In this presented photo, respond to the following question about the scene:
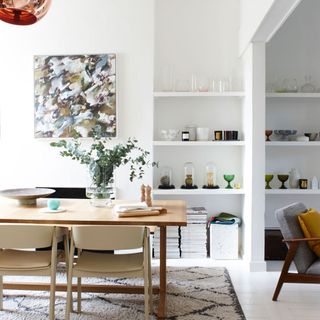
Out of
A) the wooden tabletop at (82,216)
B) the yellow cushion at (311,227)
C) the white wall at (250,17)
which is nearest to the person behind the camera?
the wooden tabletop at (82,216)

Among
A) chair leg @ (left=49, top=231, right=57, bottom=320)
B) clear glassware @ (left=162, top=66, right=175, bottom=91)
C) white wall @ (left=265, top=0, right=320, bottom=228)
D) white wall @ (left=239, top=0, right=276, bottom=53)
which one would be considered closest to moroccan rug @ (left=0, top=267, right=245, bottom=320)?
chair leg @ (left=49, top=231, right=57, bottom=320)

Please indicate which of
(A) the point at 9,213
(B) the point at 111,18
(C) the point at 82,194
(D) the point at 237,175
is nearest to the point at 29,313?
(A) the point at 9,213

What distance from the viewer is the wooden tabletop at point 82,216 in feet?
9.55

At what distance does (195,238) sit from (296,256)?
63.2 inches

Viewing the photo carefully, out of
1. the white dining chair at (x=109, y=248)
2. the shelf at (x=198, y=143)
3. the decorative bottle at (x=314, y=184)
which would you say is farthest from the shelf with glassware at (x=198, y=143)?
the white dining chair at (x=109, y=248)

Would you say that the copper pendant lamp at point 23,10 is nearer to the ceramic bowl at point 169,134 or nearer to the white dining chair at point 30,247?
the white dining chair at point 30,247

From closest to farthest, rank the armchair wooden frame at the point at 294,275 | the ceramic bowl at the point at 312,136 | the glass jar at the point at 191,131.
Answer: the armchair wooden frame at the point at 294,275
the ceramic bowl at the point at 312,136
the glass jar at the point at 191,131

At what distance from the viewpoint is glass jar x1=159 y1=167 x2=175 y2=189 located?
5031 millimetres

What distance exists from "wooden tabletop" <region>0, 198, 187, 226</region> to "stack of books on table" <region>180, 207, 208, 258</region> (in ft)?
4.86

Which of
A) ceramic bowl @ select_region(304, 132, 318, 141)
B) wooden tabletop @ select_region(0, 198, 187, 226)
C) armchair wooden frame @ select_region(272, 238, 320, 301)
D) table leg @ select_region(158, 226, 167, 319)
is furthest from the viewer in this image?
ceramic bowl @ select_region(304, 132, 318, 141)

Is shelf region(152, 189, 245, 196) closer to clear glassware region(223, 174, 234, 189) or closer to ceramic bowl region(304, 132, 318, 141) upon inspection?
clear glassware region(223, 174, 234, 189)

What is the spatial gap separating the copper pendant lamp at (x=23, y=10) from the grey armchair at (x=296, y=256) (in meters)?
2.39

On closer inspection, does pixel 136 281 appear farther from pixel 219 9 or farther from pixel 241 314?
pixel 219 9

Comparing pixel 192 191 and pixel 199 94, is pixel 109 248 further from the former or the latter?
pixel 199 94
